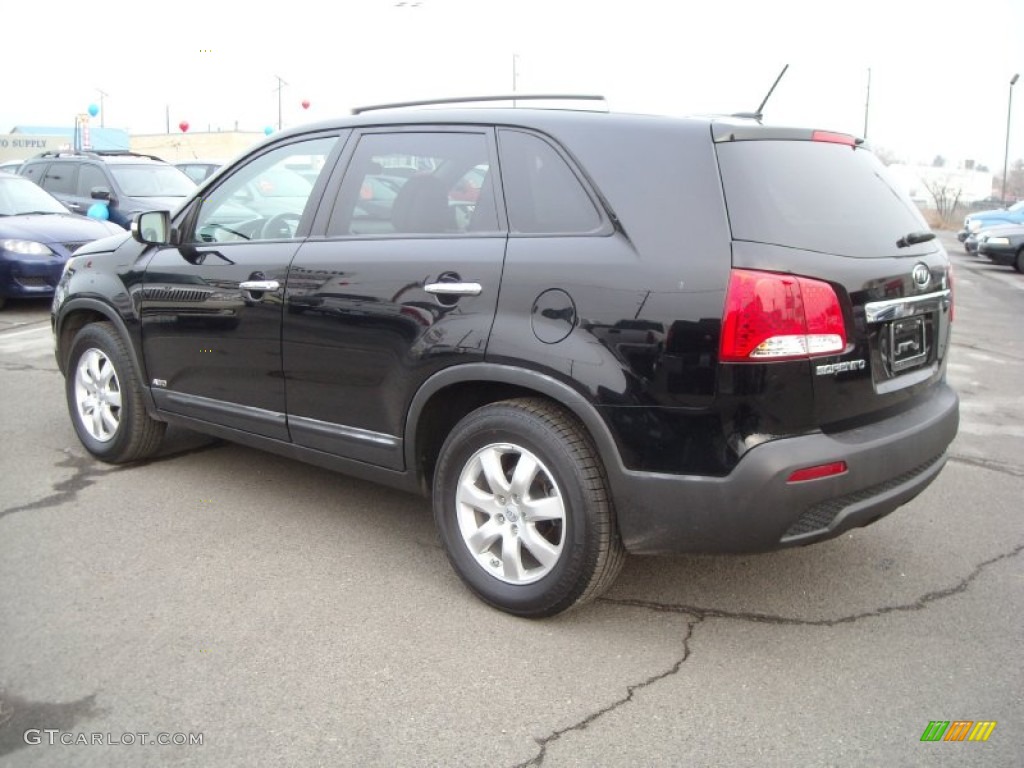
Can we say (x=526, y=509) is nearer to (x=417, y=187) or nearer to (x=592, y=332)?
(x=592, y=332)

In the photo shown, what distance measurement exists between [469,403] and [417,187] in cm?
91

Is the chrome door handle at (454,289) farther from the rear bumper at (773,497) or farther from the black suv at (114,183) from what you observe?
the black suv at (114,183)

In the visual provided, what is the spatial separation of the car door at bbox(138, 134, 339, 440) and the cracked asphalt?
0.55 metres

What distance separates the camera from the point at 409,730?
9.08 ft

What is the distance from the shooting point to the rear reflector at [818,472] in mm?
2916

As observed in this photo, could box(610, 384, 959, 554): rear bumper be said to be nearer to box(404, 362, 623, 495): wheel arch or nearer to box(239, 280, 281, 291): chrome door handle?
box(404, 362, 623, 495): wheel arch

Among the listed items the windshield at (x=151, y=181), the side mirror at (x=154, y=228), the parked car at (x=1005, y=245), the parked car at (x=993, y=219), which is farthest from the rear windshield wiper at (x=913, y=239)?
the parked car at (x=993, y=219)

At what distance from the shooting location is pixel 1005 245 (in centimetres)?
1877

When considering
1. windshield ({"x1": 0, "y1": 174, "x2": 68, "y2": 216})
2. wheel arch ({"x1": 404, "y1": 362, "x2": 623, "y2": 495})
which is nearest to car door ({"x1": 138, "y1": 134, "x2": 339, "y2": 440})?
wheel arch ({"x1": 404, "y1": 362, "x2": 623, "y2": 495})

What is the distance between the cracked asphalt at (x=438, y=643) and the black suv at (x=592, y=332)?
36cm

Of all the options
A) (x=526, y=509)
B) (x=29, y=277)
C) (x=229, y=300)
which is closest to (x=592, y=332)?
(x=526, y=509)

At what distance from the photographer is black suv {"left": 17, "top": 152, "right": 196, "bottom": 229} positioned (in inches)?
532

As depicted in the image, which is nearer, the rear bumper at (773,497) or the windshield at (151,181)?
the rear bumper at (773,497)

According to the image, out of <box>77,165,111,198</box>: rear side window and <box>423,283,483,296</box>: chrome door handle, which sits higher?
<box>77,165,111,198</box>: rear side window
